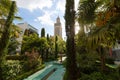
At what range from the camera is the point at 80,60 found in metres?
16.9

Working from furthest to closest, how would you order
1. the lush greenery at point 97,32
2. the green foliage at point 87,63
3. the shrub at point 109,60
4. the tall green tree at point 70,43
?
the shrub at point 109,60, the green foliage at point 87,63, the tall green tree at point 70,43, the lush greenery at point 97,32

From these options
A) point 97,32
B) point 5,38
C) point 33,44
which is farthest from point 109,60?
point 97,32

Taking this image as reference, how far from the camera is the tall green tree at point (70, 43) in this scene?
12.2m

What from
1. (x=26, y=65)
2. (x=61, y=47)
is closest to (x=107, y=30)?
(x=26, y=65)

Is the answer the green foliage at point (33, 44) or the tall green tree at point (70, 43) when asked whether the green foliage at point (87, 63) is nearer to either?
the tall green tree at point (70, 43)

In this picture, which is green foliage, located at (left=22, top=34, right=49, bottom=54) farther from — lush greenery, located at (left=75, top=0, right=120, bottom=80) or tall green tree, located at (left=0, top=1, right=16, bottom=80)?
tall green tree, located at (left=0, top=1, right=16, bottom=80)

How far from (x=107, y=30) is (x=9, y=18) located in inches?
462

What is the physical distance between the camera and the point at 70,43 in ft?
41.3

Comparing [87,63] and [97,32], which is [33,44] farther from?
[97,32]

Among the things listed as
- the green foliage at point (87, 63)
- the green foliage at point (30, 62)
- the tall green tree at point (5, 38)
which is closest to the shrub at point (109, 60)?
the green foliage at point (30, 62)

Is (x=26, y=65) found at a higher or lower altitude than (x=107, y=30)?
lower

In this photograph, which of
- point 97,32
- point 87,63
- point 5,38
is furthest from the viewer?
point 87,63

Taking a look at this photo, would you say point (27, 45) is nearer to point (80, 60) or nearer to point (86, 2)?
point (80, 60)

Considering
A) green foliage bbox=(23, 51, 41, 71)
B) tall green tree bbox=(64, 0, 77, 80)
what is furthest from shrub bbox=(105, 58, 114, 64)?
tall green tree bbox=(64, 0, 77, 80)
